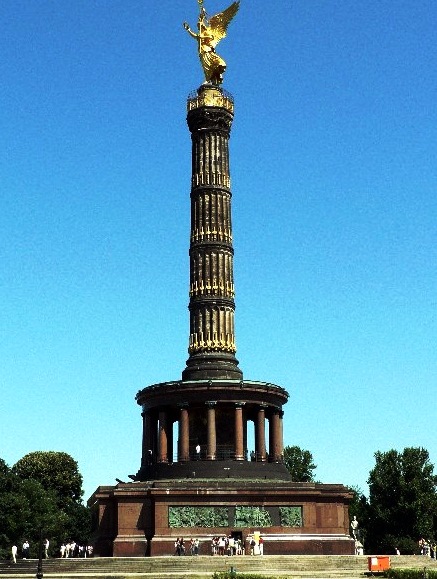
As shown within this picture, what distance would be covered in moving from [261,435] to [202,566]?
417 inches

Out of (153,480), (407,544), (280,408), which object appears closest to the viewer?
(153,480)

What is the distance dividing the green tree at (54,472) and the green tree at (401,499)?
2419cm

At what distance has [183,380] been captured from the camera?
4353 centimetres

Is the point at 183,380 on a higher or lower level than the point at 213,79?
lower

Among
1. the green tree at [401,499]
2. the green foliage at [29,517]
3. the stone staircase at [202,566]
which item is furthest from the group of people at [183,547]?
the green tree at [401,499]

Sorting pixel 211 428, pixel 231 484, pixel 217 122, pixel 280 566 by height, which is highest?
pixel 217 122

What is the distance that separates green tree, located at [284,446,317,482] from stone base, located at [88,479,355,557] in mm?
26311

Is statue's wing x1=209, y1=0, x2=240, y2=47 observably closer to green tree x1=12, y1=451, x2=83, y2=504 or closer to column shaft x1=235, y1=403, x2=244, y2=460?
column shaft x1=235, y1=403, x2=244, y2=460

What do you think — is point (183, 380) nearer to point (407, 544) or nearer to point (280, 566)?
point (280, 566)

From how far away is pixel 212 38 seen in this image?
49.3m

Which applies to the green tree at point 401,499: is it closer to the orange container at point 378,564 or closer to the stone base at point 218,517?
the stone base at point 218,517

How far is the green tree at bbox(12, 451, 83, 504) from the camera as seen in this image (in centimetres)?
6844

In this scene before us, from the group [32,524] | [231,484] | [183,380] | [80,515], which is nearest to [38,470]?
[80,515]

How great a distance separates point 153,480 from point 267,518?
585 centimetres
